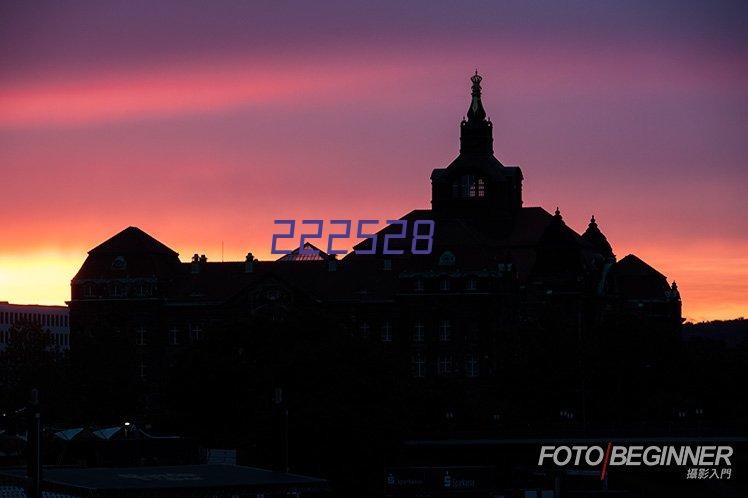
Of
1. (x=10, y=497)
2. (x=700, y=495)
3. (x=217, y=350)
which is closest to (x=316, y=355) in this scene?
(x=217, y=350)

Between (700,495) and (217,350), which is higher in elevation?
(217,350)

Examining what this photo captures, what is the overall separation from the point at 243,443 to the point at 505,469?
2017 cm

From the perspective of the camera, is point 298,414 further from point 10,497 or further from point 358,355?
point 10,497

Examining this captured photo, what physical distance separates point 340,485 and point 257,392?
24.8 m

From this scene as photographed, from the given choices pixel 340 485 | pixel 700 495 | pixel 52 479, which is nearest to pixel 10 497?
pixel 52 479

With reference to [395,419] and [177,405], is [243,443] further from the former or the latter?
[177,405]

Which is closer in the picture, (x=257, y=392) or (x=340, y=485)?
(x=340, y=485)

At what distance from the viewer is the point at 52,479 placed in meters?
108

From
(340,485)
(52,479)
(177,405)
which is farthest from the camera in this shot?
(177,405)

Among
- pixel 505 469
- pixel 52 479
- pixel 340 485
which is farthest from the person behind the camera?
pixel 505 469

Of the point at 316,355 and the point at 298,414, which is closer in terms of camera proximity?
the point at 298,414

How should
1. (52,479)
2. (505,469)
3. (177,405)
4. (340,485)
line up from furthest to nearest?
(177,405) < (505,469) < (340,485) < (52,479)

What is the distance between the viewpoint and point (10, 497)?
376 feet

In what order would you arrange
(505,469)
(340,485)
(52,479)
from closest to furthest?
(52,479), (340,485), (505,469)
